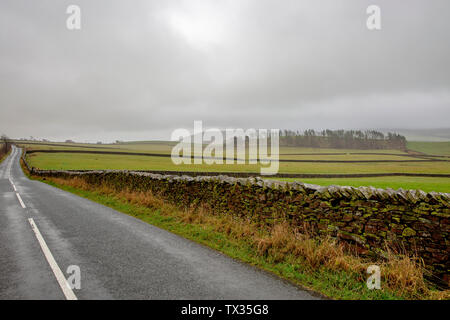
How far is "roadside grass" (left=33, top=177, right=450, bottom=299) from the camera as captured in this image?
4.83 m

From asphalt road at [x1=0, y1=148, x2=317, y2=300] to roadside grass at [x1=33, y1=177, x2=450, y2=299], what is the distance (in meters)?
0.47

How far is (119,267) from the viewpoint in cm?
559

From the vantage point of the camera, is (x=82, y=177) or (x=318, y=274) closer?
(x=318, y=274)

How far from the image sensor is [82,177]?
23547 mm

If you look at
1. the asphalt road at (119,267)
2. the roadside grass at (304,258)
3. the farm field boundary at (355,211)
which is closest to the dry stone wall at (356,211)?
the farm field boundary at (355,211)

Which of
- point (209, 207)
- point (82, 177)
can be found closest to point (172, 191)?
point (209, 207)

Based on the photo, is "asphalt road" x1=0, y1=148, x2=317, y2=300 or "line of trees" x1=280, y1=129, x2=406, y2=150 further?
"line of trees" x1=280, y1=129, x2=406, y2=150

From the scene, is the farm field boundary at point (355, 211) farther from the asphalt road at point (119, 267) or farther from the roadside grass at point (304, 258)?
the asphalt road at point (119, 267)

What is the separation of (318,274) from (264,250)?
1586 mm

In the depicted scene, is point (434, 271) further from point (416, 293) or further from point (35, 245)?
point (35, 245)

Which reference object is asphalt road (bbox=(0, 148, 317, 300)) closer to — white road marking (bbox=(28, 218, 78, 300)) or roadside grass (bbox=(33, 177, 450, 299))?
white road marking (bbox=(28, 218, 78, 300))

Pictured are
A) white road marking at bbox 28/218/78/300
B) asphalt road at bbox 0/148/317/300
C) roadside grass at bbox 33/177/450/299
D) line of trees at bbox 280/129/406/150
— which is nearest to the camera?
white road marking at bbox 28/218/78/300

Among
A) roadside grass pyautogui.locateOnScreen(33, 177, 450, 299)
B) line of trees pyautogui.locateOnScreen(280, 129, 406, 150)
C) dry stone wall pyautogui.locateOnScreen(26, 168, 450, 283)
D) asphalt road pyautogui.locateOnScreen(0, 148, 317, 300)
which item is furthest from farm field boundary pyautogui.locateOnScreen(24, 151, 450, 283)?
line of trees pyautogui.locateOnScreen(280, 129, 406, 150)

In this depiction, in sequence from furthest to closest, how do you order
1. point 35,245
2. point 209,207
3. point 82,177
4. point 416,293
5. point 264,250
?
point 82,177, point 209,207, point 35,245, point 264,250, point 416,293
